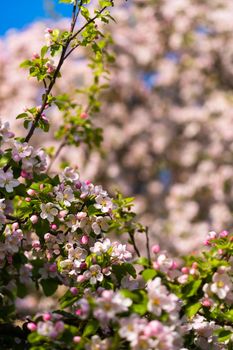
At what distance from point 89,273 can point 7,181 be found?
0.54 meters

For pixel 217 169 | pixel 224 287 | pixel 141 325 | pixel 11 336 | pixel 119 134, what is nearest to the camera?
pixel 141 325

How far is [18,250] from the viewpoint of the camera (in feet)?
7.84

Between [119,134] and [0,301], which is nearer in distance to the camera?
[0,301]

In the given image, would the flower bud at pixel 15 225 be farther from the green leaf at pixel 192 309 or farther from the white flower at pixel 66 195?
the green leaf at pixel 192 309

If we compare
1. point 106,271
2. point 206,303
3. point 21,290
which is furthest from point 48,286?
point 206,303

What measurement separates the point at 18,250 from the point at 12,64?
12.9 meters

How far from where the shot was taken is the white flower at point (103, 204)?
2656 mm

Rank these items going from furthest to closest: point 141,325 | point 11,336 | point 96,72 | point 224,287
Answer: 1. point 96,72
2. point 11,336
3. point 224,287
4. point 141,325

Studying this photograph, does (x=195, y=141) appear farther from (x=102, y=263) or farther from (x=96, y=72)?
(x=102, y=263)

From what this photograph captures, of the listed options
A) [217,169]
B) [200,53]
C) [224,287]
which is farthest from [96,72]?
[200,53]

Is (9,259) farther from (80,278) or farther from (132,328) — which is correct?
(132,328)

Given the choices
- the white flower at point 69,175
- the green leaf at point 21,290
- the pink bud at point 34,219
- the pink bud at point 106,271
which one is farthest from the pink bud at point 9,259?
the white flower at point 69,175

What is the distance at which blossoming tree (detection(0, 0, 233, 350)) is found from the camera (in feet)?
6.68

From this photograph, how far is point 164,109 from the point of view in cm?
1537
